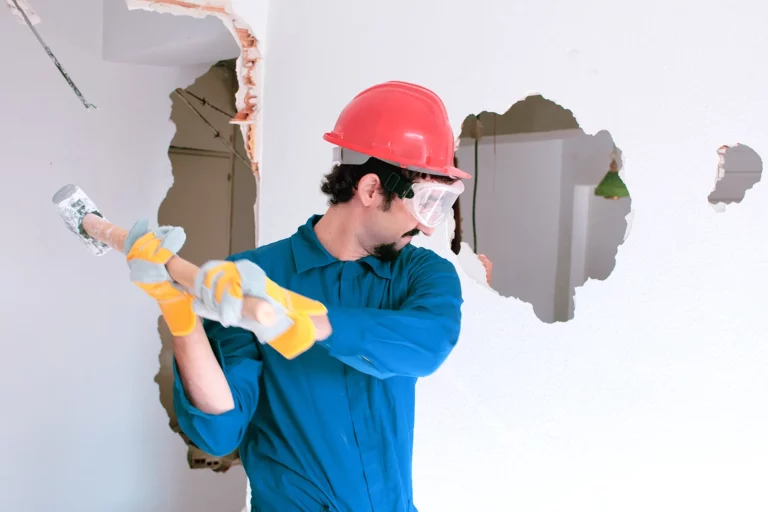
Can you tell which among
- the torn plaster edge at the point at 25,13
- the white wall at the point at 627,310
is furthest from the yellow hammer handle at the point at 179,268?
the torn plaster edge at the point at 25,13

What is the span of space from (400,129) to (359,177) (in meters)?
0.12

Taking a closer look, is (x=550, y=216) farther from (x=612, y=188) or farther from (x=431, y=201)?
(x=431, y=201)

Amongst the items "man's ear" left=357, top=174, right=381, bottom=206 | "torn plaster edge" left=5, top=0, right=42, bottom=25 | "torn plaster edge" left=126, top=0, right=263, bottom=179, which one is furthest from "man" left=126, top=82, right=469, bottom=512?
"torn plaster edge" left=5, top=0, right=42, bottom=25

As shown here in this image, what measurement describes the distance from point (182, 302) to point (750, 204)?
123 centimetres

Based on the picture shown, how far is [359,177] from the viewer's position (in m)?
1.22

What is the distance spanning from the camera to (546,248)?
446cm

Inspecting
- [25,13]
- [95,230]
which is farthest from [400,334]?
[25,13]

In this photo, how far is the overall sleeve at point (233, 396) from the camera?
109 centimetres

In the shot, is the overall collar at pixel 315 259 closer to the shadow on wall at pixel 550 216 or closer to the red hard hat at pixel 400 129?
the red hard hat at pixel 400 129

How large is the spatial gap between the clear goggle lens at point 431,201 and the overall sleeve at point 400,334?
0.14 m

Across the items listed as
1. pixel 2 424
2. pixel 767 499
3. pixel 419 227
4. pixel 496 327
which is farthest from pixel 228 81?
pixel 767 499

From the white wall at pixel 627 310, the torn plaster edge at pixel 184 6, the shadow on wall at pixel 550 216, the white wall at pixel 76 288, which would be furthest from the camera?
the shadow on wall at pixel 550 216

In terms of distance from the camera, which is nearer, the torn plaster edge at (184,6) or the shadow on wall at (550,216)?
the torn plaster edge at (184,6)

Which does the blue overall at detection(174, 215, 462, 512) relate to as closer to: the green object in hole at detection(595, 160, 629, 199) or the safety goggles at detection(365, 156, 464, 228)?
the safety goggles at detection(365, 156, 464, 228)
